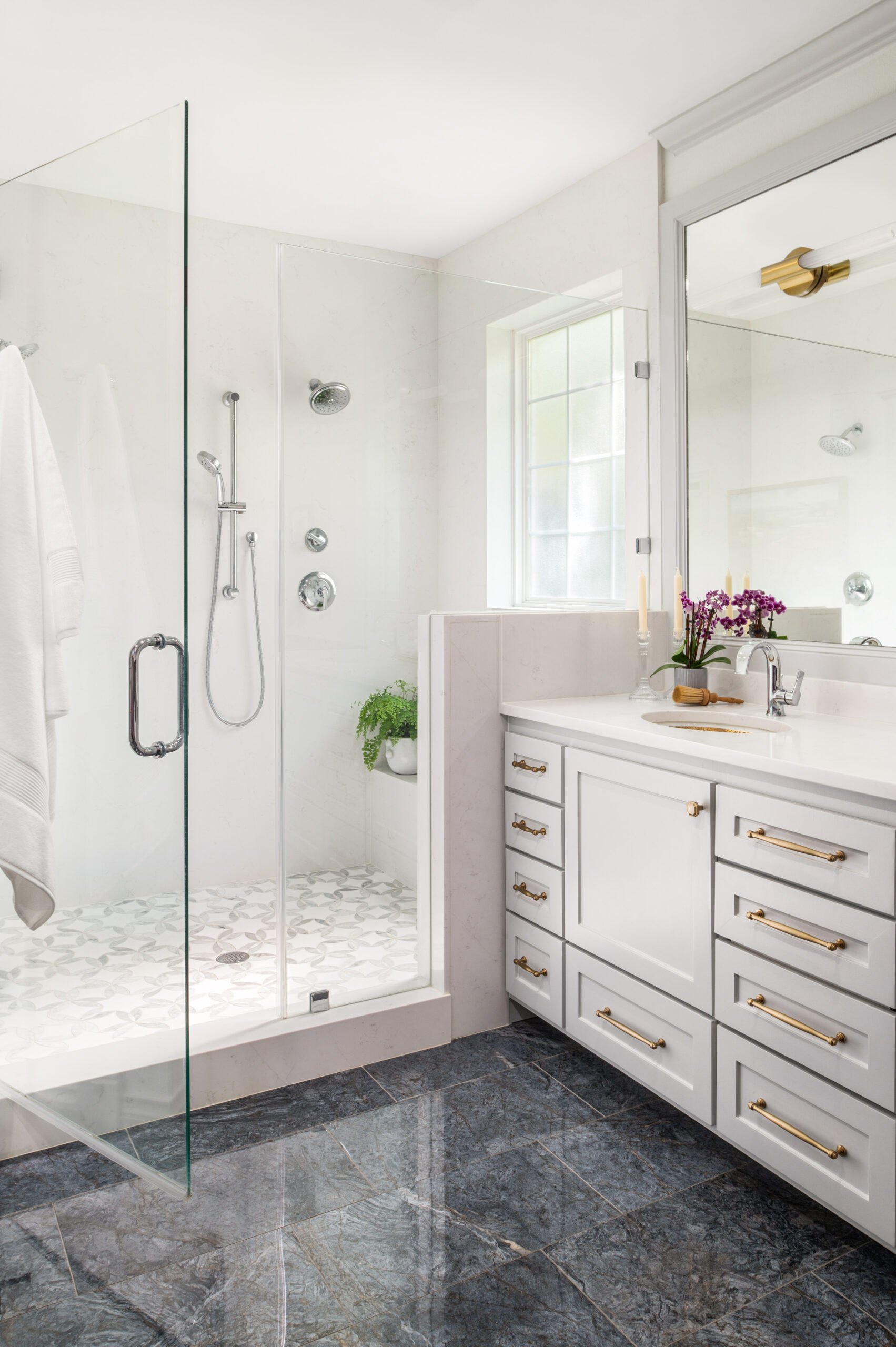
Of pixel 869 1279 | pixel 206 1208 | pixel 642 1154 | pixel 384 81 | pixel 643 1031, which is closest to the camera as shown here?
pixel 869 1279

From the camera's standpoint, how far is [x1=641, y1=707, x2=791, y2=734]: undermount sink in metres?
2.12

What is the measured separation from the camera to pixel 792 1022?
5.25ft

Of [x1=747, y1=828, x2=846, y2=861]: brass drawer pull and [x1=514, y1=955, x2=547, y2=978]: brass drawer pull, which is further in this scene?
[x1=514, y1=955, x2=547, y2=978]: brass drawer pull

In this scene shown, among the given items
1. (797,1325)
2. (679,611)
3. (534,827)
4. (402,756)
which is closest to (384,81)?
(679,611)

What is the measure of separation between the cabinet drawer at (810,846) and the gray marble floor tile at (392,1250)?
2.66ft

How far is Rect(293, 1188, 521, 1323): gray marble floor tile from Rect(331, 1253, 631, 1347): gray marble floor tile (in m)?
0.03

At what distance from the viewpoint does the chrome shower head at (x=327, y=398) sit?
216cm

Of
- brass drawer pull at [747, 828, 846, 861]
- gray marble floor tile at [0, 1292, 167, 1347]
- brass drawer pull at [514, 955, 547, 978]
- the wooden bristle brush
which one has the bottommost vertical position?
gray marble floor tile at [0, 1292, 167, 1347]

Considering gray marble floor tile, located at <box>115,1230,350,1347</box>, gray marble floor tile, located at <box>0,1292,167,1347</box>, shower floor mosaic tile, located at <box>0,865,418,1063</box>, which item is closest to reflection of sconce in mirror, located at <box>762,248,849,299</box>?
shower floor mosaic tile, located at <box>0,865,418,1063</box>

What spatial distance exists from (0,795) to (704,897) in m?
1.29

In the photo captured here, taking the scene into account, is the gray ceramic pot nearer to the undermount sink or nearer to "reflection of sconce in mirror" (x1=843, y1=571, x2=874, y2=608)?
the undermount sink

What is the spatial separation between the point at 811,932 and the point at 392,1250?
90 cm

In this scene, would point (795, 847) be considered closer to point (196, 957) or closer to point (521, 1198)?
point (521, 1198)

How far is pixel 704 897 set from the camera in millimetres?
1793
